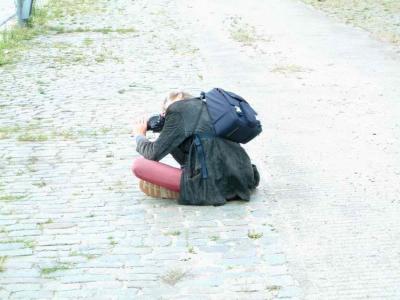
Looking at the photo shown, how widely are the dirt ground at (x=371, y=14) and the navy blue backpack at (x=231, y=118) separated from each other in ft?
28.0

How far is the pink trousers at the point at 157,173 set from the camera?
6180 millimetres

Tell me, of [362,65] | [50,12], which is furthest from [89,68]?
[50,12]

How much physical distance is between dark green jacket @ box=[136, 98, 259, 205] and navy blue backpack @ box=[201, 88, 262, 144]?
0.07 m

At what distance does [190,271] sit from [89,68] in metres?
7.45

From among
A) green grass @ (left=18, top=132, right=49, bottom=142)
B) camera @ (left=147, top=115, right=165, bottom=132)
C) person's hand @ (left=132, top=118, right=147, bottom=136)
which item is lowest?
green grass @ (left=18, top=132, right=49, bottom=142)

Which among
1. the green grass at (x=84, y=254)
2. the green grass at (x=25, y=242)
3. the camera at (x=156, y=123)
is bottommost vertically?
the green grass at (x=25, y=242)

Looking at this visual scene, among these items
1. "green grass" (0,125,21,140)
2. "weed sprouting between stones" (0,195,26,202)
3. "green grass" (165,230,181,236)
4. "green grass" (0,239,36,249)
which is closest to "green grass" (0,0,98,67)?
"green grass" (0,125,21,140)

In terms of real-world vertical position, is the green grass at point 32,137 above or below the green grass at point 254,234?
below

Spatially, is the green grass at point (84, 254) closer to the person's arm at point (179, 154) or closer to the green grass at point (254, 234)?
the green grass at point (254, 234)

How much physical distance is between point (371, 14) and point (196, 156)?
42.7 ft

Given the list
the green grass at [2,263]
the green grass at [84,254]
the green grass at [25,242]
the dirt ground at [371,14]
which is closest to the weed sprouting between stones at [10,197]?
the green grass at [25,242]

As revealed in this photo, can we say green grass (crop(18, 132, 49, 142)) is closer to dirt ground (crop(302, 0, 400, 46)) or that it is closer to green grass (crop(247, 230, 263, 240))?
green grass (crop(247, 230, 263, 240))

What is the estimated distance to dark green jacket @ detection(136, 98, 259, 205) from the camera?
6.09 metres

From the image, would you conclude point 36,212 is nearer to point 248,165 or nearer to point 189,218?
point 189,218
